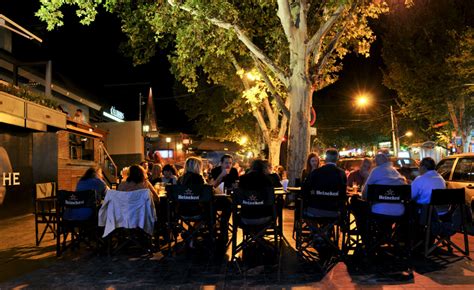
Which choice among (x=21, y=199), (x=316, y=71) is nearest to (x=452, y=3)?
(x=316, y=71)

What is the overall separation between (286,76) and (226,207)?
6.56m

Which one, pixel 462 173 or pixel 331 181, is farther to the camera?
pixel 462 173

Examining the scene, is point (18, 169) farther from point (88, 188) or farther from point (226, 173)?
point (226, 173)

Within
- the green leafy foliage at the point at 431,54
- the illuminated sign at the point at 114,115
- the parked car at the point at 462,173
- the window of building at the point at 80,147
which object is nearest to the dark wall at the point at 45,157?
the window of building at the point at 80,147

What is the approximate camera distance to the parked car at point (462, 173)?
26.9 ft

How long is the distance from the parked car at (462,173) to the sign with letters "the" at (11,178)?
31.8 ft

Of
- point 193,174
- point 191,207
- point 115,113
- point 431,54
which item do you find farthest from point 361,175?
point 431,54

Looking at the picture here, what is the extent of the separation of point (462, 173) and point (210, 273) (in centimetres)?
598

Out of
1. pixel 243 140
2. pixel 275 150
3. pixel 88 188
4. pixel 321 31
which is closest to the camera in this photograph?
pixel 88 188

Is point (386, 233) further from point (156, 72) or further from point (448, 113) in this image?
point (156, 72)

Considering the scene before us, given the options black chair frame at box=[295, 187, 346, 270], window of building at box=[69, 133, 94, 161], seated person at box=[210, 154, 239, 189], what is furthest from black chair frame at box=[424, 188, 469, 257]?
window of building at box=[69, 133, 94, 161]

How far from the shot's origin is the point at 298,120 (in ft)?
39.5

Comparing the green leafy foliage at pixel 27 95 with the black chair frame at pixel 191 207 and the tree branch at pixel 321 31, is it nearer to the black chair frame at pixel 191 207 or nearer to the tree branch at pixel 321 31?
the black chair frame at pixel 191 207

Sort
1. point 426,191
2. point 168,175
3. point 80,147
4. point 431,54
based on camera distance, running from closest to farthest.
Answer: point 426,191, point 168,175, point 80,147, point 431,54
